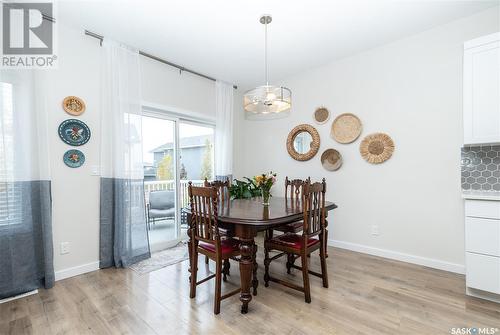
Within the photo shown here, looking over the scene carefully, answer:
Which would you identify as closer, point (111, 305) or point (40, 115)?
point (111, 305)

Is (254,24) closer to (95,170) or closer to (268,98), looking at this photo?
(268,98)

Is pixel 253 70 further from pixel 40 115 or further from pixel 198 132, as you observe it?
pixel 40 115

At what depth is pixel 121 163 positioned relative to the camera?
2922mm

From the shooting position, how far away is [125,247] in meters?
2.90

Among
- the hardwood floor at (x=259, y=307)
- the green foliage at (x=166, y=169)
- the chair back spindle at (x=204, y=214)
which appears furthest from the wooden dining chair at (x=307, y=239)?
the green foliage at (x=166, y=169)

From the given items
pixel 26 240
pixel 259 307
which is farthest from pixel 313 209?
pixel 26 240

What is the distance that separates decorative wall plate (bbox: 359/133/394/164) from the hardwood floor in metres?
1.39

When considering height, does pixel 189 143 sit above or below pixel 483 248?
above

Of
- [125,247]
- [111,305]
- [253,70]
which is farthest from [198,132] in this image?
[111,305]

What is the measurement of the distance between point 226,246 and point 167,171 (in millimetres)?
2070

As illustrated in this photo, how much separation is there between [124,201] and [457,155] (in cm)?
385

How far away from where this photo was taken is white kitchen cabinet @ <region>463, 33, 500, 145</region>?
206cm

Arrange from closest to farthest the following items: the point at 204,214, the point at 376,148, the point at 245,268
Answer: the point at 245,268
the point at 204,214
the point at 376,148

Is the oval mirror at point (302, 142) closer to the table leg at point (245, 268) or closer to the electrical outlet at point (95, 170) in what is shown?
the table leg at point (245, 268)
